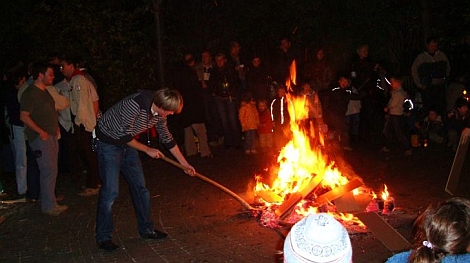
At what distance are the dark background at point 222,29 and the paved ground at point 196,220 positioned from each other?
11.7ft

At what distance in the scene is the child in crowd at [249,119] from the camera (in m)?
12.2

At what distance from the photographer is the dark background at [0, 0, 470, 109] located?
535 inches

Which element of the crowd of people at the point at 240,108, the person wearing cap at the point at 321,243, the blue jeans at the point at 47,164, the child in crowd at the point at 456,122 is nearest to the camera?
the person wearing cap at the point at 321,243

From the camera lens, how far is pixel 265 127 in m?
12.5

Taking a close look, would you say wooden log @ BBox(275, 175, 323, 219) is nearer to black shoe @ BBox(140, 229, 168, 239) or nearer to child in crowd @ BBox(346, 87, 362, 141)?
black shoe @ BBox(140, 229, 168, 239)

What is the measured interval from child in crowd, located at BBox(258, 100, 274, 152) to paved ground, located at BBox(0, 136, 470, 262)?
4.37ft

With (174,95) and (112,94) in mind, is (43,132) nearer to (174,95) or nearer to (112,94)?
(174,95)

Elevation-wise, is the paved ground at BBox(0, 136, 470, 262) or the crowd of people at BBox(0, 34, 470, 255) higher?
the crowd of people at BBox(0, 34, 470, 255)

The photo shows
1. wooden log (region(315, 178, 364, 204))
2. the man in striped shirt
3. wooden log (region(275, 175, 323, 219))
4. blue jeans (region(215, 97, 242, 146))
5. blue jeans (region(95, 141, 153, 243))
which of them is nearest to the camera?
the man in striped shirt

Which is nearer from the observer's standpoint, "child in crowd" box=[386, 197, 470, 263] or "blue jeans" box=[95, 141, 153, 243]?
"child in crowd" box=[386, 197, 470, 263]

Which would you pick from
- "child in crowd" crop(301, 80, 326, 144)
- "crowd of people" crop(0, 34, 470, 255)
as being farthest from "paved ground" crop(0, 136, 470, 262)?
"child in crowd" crop(301, 80, 326, 144)

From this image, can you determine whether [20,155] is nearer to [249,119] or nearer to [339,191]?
[249,119]

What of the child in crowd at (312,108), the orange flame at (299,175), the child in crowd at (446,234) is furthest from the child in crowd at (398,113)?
the child in crowd at (446,234)

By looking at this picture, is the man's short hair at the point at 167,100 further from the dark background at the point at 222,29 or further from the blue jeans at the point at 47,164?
the dark background at the point at 222,29
